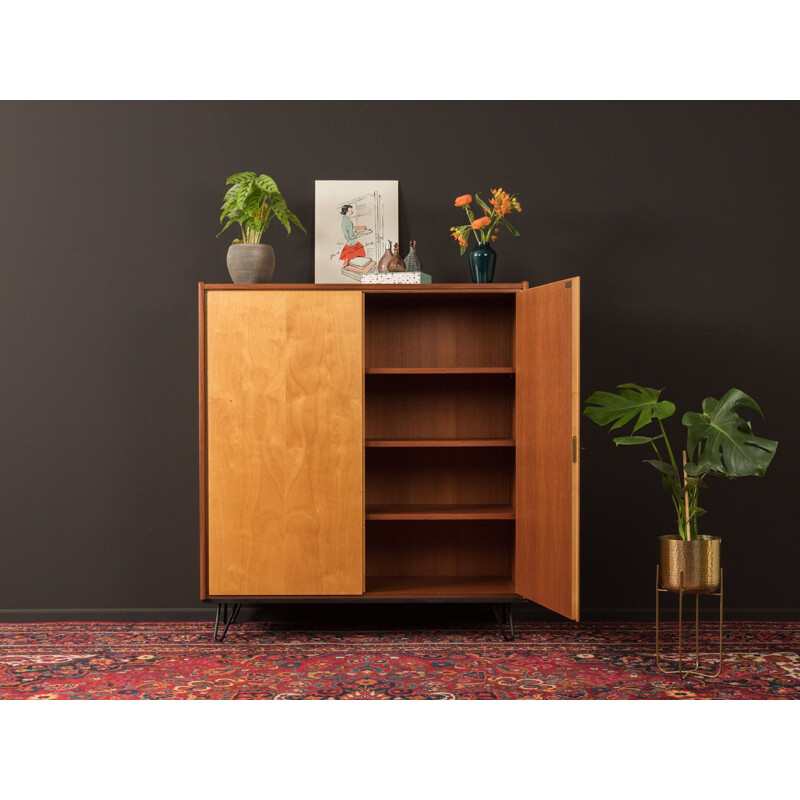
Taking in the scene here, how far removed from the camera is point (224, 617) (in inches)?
168

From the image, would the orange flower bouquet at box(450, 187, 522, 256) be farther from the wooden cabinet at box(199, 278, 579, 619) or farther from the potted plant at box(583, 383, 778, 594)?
the potted plant at box(583, 383, 778, 594)

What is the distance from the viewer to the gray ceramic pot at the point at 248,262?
164 inches

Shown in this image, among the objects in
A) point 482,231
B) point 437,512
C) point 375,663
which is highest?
point 482,231

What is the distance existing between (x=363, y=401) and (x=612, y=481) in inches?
61.2

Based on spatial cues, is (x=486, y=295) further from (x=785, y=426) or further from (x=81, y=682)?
(x=81, y=682)

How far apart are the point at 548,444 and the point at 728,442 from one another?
81 cm

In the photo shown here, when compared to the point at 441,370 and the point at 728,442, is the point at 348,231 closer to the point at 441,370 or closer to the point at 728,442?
the point at 441,370

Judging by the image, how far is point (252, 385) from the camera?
4.06 metres

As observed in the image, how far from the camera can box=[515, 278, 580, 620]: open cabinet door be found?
3.70 metres

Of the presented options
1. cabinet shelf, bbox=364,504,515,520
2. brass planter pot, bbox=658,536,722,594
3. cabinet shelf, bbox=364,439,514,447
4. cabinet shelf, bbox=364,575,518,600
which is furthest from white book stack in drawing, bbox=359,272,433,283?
brass planter pot, bbox=658,536,722,594

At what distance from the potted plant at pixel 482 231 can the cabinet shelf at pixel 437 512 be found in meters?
1.22

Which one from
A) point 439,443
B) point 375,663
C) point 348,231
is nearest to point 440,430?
point 439,443

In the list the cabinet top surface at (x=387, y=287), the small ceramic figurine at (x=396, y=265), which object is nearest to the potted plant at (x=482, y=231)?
the cabinet top surface at (x=387, y=287)

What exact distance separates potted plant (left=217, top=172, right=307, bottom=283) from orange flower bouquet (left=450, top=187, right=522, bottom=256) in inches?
36.8
